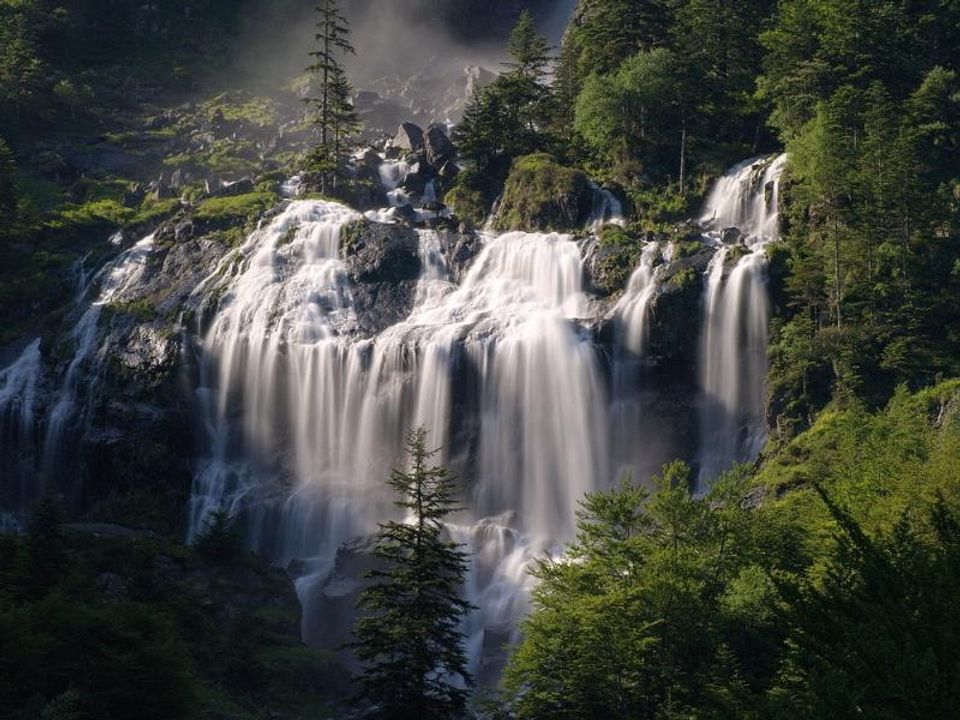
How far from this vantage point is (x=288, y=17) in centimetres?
12694

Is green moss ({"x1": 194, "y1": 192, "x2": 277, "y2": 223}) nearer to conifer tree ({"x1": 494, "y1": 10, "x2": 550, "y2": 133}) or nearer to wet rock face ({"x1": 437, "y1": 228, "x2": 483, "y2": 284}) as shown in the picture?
wet rock face ({"x1": 437, "y1": 228, "x2": 483, "y2": 284})

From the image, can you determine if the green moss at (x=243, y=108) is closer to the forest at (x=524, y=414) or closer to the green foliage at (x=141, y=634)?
the forest at (x=524, y=414)

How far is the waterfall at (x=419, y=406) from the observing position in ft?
152

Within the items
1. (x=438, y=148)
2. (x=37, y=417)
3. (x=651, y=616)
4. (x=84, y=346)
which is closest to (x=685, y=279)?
(x=651, y=616)

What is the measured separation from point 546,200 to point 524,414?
1758cm

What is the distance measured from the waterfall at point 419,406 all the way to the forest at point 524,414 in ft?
0.65

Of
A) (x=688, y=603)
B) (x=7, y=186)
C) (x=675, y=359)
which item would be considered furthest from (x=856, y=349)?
(x=7, y=186)

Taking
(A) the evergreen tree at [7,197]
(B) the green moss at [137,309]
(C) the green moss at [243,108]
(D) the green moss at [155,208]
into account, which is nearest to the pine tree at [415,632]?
(B) the green moss at [137,309]

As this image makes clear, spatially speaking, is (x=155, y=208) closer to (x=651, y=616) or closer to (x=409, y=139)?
(x=409, y=139)

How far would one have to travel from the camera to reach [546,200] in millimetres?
59344

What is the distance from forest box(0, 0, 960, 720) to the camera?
2266 centimetres

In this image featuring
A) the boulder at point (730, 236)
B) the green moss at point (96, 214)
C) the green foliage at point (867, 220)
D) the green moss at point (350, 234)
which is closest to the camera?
the green foliage at point (867, 220)

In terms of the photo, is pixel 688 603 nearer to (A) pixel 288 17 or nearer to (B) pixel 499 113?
(B) pixel 499 113

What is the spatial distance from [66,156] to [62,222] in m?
19.7
